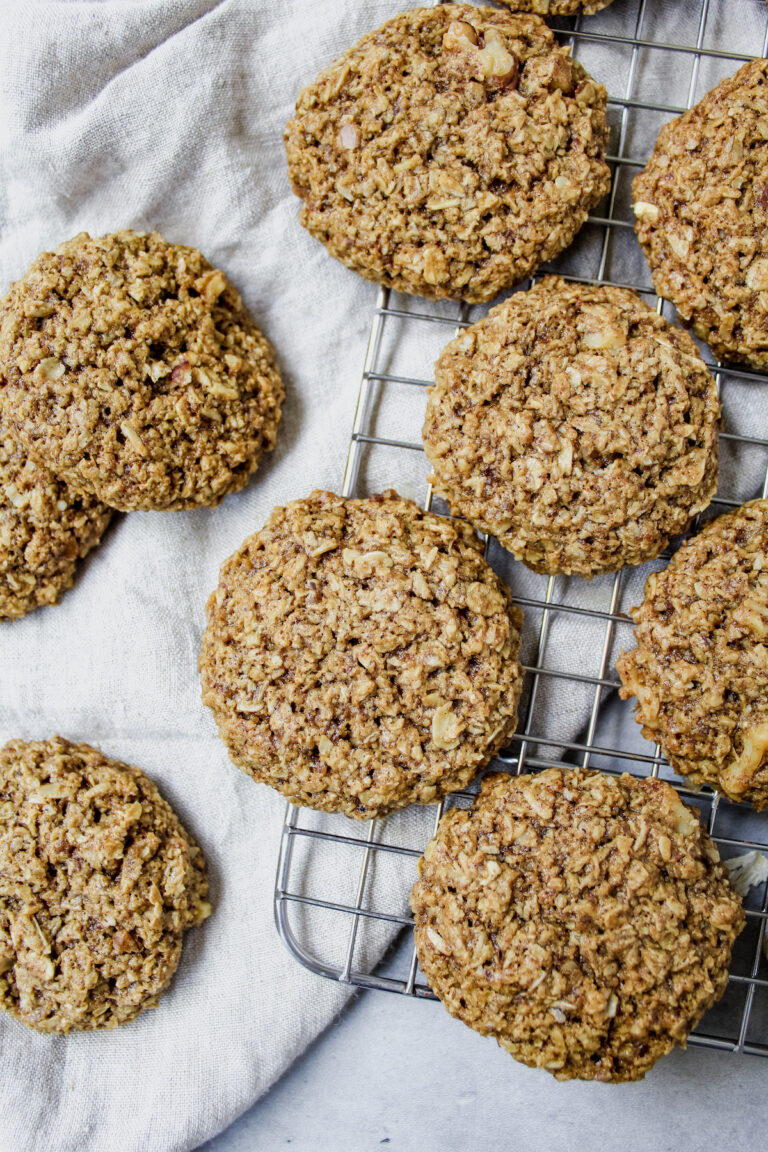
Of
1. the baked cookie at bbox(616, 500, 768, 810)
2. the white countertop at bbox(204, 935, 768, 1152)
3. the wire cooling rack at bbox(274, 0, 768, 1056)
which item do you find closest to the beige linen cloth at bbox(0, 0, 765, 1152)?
the wire cooling rack at bbox(274, 0, 768, 1056)

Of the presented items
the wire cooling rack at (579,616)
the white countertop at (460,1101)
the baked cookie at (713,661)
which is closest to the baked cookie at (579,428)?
the baked cookie at (713,661)

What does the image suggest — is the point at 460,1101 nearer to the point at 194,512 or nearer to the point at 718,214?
the point at 194,512

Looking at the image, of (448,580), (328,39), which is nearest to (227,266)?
(328,39)

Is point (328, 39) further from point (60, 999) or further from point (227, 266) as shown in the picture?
point (60, 999)

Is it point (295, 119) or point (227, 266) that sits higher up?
point (295, 119)

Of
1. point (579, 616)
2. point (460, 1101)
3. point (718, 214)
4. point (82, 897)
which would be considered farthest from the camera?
point (460, 1101)

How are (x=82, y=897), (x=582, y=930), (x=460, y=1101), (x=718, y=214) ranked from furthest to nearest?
(x=460, y=1101) < (x=82, y=897) < (x=718, y=214) < (x=582, y=930)

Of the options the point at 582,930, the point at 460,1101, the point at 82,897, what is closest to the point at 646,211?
the point at 582,930
